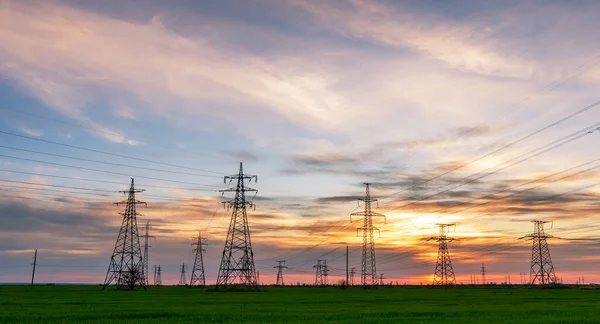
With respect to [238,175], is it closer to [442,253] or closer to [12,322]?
[12,322]

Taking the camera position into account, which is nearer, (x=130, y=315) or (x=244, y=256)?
(x=130, y=315)

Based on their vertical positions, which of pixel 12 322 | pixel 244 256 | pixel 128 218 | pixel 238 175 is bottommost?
pixel 12 322

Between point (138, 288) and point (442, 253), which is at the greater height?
point (442, 253)

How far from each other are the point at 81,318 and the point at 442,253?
159 metres

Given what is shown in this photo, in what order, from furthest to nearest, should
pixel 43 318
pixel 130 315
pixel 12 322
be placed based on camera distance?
pixel 130 315, pixel 43 318, pixel 12 322

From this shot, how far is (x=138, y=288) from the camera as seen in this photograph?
15612 cm

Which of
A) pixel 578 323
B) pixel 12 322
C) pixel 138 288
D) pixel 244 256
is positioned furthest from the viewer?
pixel 138 288

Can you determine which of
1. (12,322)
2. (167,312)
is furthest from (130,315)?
(12,322)

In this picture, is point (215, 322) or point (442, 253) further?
point (442, 253)

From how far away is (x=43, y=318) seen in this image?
44750mm

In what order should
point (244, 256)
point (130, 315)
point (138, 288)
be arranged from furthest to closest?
point (138, 288)
point (244, 256)
point (130, 315)

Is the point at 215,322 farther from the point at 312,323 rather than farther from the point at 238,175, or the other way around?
the point at 238,175

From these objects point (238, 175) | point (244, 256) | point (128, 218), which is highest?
point (238, 175)

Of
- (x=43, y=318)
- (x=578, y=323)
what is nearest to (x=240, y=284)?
(x=43, y=318)
